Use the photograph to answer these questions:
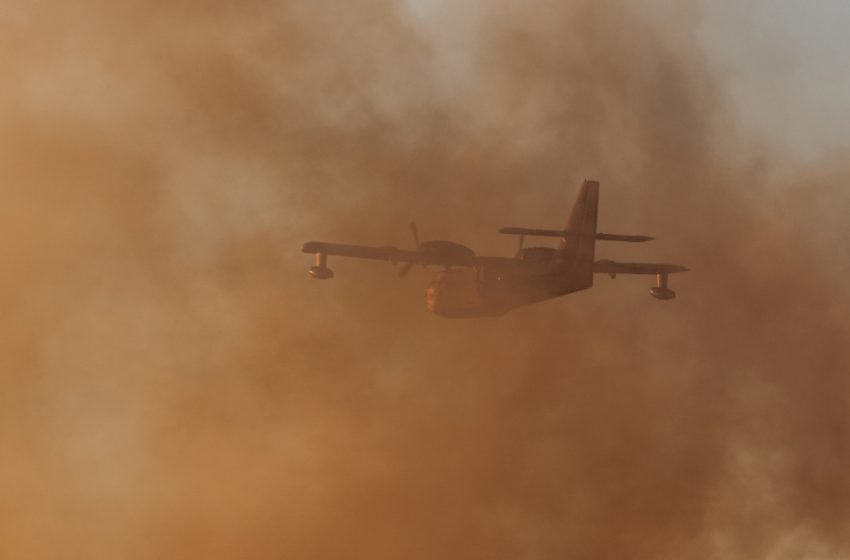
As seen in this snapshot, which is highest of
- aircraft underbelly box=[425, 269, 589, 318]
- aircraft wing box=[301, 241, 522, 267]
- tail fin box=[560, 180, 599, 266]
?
tail fin box=[560, 180, 599, 266]

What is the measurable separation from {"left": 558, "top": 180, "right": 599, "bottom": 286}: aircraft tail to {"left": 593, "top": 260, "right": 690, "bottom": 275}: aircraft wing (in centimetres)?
445

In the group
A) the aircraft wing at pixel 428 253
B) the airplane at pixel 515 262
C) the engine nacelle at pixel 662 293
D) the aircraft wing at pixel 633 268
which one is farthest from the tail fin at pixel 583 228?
the engine nacelle at pixel 662 293

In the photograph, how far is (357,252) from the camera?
269 ft

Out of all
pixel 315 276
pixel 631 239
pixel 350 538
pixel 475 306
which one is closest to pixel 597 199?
pixel 631 239

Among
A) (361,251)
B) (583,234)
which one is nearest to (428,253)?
(361,251)

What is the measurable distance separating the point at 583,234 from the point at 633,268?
6897 mm

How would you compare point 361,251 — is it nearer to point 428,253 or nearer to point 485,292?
point 428,253

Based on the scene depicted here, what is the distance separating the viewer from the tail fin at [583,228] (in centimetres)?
8138

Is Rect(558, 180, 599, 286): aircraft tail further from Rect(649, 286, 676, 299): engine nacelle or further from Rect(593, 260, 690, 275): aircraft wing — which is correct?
Rect(649, 286, 676, 299): engine nacelle

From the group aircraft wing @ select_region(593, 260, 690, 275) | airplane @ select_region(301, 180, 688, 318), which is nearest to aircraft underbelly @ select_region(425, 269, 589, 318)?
airplane @ select_region(301, 180, 688, 318)

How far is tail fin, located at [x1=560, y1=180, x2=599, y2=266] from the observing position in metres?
81.4

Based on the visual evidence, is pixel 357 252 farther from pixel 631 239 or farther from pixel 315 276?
pixel 631 239

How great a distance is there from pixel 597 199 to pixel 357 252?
1193 cm

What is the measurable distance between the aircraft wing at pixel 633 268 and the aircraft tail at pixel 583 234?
445 cm
